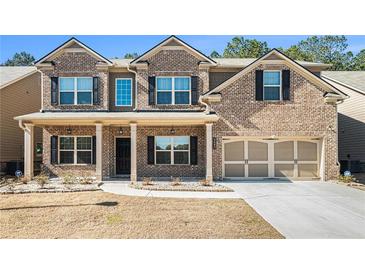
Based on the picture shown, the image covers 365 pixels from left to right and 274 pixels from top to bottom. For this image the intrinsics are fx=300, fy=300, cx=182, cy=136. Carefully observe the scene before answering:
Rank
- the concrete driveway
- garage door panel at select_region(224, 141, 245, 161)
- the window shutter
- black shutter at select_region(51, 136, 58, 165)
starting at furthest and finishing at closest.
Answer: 1. black shutter at select_region(51, 136, 58, 165)
2. garage door panel at select_region(224, 141, 245, 161)
3. the window shutter
4. the concrete driveway

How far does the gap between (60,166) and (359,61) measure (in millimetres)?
41578

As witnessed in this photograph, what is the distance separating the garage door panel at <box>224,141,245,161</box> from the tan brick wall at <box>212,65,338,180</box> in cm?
53

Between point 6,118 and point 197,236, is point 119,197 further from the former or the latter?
point 6,118

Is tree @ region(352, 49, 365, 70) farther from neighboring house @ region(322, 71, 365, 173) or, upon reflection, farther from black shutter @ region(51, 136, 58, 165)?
black shutter @ region(51, 136, 58, 165)

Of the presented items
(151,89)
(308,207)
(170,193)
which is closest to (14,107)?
(151,89)

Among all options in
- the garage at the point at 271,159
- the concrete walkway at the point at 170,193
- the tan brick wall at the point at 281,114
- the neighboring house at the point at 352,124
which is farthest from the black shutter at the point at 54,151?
the neighboring house at the point at 352,124

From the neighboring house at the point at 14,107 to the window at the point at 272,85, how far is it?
14.8 m

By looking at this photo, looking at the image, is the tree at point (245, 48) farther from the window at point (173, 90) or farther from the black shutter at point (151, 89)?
the black shutter at point (151, 89)

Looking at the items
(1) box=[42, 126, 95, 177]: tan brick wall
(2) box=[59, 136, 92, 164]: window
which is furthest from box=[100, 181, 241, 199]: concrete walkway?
(2) box=[59, 136, 92, 164]: window

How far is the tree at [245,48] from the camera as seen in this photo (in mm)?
39188

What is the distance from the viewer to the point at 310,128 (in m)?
14.8

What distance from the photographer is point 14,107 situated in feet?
62.9

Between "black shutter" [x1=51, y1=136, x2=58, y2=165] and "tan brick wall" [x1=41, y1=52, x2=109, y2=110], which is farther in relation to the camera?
"tan brick wall" [x1=41, y1=52, x2=109, y2=110]

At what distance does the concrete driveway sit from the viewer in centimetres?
724
